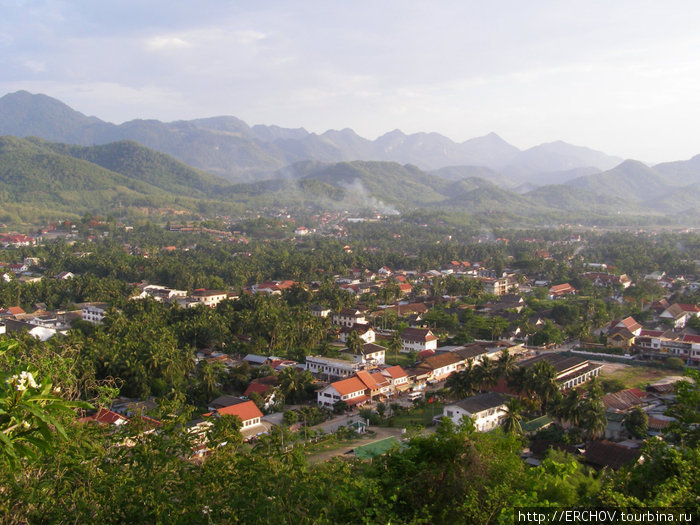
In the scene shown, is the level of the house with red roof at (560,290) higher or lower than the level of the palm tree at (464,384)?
lower

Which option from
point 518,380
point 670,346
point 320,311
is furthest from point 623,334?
point 320,311

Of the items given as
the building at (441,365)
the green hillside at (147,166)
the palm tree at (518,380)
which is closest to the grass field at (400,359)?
the building at (441,365)

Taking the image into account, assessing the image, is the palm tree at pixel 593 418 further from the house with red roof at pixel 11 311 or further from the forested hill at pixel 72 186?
the forested hill at pixel 72 186

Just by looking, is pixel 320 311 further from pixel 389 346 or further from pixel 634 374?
pixel 634 374

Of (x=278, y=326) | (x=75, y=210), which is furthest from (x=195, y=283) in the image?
(x=75, y=210)

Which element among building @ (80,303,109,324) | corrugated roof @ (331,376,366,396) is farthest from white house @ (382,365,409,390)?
building @ (80,303,109,324)

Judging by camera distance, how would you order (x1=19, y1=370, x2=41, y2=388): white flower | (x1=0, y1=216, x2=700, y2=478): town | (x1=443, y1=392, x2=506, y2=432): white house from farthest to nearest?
(x1=443, y1=392, x2=506, y2=432): white house → (x1=0, y1=216, x2=700, y2=478): town → (x1=19, y1=370, x2=41, y2=388): white flower

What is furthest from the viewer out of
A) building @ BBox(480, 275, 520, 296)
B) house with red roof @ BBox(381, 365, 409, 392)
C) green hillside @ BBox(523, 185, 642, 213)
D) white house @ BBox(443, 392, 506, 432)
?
green hillside @ BBox(523, 185, 642, 213)

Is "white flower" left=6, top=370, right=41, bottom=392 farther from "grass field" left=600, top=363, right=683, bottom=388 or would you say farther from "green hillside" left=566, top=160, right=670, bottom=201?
"green hillside" left=566, top=160, right=670, bottom=201
